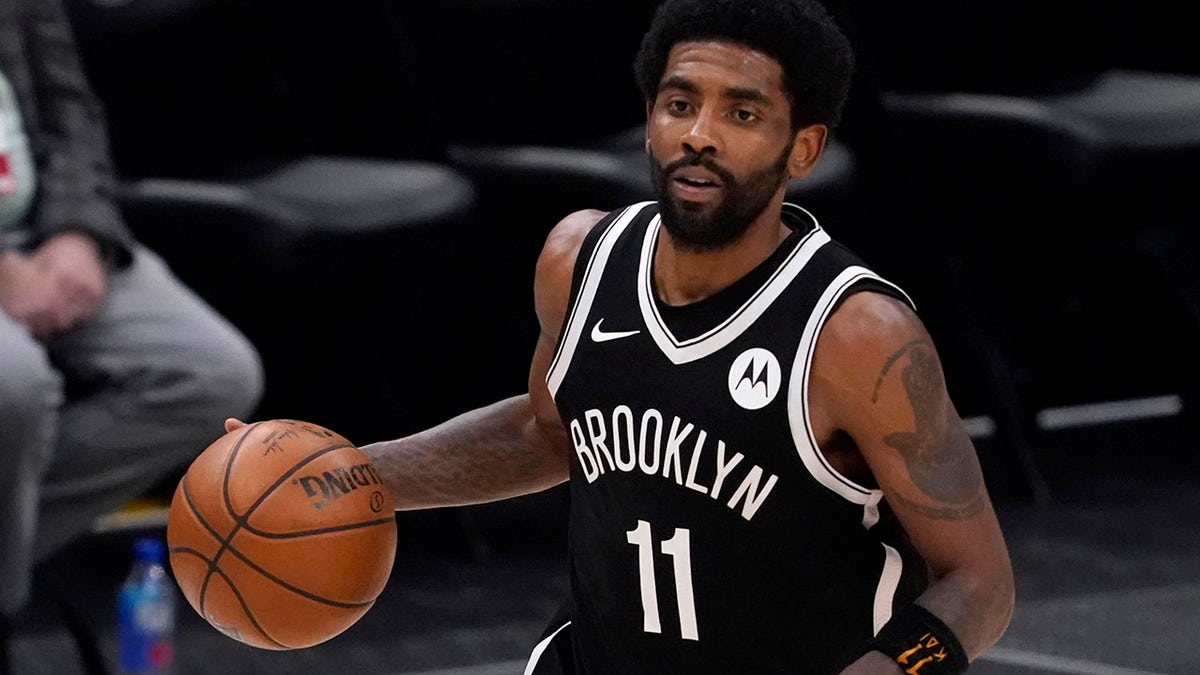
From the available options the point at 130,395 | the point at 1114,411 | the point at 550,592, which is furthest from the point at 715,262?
the point at 1114,411

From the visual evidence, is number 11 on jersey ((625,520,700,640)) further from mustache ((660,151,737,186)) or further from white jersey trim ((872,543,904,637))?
mustache ((660,151,737,186))

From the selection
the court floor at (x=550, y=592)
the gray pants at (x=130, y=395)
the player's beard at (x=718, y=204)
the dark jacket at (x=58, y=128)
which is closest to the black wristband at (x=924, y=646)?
the player's beard at (x=718, y=204)

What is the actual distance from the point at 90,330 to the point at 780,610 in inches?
88.5

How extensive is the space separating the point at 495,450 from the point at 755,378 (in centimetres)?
57

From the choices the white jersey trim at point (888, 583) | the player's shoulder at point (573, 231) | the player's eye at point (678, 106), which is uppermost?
the player's eye at point (678, 106)

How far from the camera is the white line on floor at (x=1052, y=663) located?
Result: 177 inches

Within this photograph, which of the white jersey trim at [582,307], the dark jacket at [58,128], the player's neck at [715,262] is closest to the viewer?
the player's neck at [715,262]

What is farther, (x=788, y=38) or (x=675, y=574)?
(x=675, y=574)

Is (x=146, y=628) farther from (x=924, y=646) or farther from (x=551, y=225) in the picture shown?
(x=924, y=646)

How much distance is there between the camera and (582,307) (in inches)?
110

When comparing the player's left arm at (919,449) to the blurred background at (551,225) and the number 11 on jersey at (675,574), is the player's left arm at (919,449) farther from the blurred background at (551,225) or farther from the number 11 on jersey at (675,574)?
the blurred background at (551,225)

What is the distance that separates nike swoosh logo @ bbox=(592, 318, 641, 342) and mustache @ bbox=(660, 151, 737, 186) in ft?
0.88

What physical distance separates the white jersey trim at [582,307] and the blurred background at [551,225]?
191cm

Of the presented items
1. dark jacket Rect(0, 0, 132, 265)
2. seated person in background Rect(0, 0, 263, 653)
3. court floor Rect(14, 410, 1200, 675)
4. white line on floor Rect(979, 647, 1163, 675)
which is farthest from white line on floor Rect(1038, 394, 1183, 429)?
dark jacket Rect(0, 0, 132, 265)
